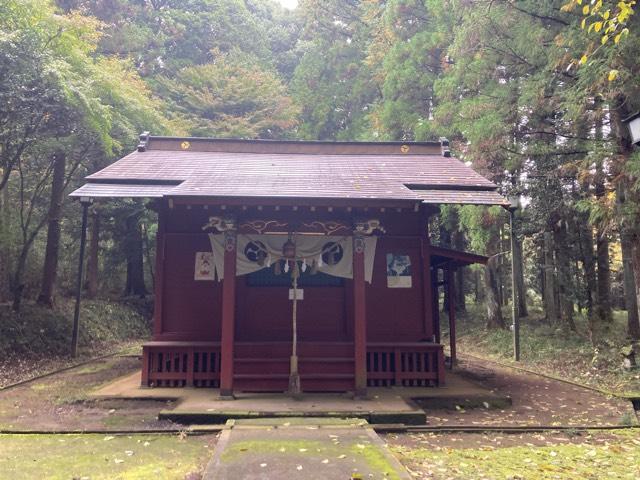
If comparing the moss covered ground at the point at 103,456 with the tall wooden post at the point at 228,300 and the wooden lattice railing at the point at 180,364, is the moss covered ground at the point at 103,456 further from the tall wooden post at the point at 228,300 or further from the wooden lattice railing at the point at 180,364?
the wooden lattice railing at the point at 180,364

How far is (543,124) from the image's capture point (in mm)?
12164

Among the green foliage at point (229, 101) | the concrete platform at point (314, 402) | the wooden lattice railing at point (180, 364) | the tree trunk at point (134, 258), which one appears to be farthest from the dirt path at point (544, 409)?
the green foliage at point (229, 101)

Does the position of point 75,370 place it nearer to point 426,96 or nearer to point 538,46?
point 538,46

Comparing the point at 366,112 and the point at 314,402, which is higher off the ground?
the point at 366,112

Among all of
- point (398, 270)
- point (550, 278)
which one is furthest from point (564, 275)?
point (398, 270)

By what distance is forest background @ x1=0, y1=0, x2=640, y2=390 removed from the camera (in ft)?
32.4

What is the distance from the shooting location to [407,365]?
28.2ft

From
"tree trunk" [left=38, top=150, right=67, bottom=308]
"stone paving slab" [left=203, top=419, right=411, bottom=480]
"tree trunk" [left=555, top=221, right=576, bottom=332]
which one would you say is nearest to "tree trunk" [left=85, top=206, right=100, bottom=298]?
"tree trunk" [left=38, top=150, right=67, bottom=308]

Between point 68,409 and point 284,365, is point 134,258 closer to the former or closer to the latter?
point 68,409

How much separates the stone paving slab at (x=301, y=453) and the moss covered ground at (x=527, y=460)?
1.29ft

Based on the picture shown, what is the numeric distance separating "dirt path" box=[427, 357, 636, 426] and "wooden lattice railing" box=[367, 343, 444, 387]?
1205 millimetres

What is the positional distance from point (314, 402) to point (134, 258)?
15.4 m

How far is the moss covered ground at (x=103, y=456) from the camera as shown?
4398 mm

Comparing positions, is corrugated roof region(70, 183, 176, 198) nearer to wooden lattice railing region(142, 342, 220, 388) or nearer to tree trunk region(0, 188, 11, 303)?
wooden lattice railing region(142, 342, 220, 388)
